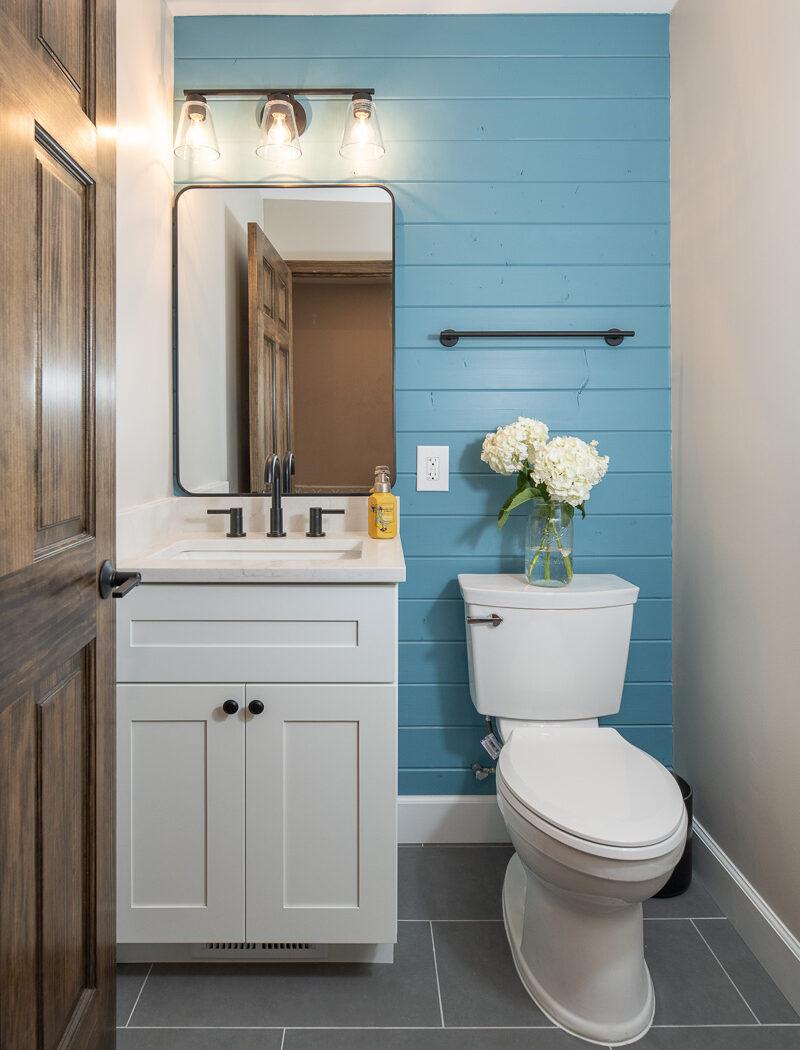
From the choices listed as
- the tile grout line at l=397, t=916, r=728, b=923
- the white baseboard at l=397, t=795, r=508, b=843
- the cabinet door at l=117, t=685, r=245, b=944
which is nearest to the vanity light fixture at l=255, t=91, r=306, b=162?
the cabinet door at l=117, t=685, r=245, b=944

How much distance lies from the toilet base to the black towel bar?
1409 mm

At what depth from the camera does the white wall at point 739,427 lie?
61.2 inches

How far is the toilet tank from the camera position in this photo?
1.88m

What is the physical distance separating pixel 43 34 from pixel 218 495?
1.31 meters

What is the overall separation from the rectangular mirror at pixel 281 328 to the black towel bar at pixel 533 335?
0.16m

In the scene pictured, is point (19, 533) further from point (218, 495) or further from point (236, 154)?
point (236, 154)

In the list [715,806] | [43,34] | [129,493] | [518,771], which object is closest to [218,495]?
[129,493]

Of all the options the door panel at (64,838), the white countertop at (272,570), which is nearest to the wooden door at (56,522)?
the door panel at (64,838)

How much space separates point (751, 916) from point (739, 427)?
1131mm

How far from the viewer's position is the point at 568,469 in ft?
6.14

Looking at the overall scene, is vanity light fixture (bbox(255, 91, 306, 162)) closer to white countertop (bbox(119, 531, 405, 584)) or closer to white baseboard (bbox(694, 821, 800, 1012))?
white countertop (bbox(119, 531, 405, 584))

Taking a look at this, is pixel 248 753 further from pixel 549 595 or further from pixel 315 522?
pixel 549 595

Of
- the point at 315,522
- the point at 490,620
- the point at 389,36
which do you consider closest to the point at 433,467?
the point at 315,522

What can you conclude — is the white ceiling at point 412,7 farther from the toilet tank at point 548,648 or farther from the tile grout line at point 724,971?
the tile grout line at point 724,971
